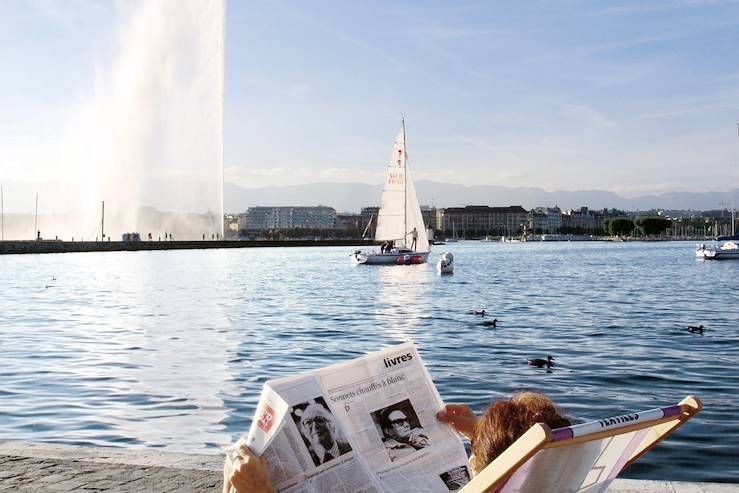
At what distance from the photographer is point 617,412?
1078 centimetres

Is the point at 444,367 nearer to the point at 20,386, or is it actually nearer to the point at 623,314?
the point at 20,386

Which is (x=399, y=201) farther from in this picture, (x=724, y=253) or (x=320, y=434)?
(x=320, y=434)

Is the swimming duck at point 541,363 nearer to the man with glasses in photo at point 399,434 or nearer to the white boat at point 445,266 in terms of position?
the man with glasses in photo at point 399,434

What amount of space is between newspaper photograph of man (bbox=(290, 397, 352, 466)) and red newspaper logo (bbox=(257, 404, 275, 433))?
0.07 meters

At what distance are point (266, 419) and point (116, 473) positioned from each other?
9.68ft

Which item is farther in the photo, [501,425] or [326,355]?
[326,355]

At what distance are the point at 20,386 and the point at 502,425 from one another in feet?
37.0

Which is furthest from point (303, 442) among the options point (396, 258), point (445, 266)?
point (396, 258)

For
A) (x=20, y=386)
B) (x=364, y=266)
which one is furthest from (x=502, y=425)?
(x=364, y=266)

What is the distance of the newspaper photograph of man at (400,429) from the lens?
→ 348 cm

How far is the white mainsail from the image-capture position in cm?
6688

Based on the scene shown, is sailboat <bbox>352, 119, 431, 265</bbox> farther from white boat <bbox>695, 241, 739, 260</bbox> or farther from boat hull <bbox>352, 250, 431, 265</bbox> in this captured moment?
white boat <bbox>695, 241, 739, 260</bbox>

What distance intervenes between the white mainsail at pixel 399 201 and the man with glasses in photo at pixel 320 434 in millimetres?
63585

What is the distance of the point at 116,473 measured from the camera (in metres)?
5.67
